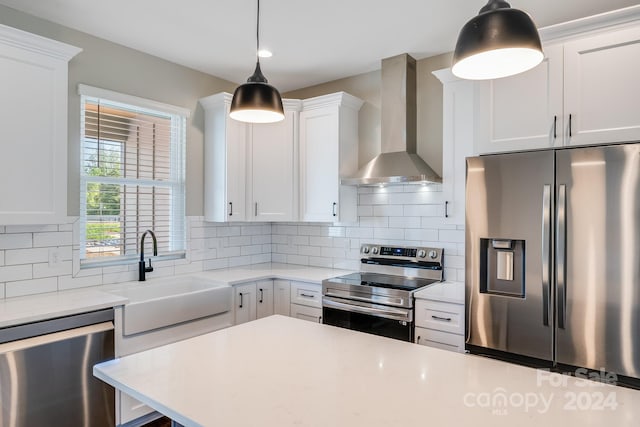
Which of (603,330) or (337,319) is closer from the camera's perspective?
(603,330)

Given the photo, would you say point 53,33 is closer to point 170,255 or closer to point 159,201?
point 159,201

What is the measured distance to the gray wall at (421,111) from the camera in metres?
3.29

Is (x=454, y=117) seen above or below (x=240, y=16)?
below

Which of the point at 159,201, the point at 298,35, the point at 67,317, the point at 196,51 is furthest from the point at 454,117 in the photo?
the point at 67,317

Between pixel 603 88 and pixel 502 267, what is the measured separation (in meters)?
1.08

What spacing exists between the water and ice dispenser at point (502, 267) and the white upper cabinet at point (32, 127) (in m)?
2.58

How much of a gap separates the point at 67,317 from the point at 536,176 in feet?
8.87

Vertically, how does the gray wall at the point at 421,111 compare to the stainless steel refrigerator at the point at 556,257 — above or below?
above

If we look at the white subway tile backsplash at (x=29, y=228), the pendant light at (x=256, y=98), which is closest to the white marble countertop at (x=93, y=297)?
the white subway tile backsplash at (x=29, y=228)

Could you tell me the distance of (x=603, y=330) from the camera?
6.56ft

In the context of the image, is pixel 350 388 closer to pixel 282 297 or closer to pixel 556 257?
pixel 556 257

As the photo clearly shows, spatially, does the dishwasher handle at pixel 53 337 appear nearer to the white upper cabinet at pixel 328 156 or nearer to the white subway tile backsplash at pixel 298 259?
the white upper cabinet at pixel 328 156

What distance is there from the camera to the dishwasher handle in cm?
201

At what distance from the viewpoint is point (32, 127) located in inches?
93.0
